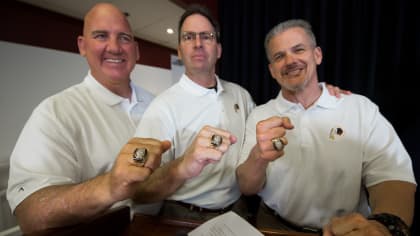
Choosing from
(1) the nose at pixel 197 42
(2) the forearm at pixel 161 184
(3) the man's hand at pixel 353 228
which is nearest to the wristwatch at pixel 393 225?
(3) the man's hand at pixel 353 228

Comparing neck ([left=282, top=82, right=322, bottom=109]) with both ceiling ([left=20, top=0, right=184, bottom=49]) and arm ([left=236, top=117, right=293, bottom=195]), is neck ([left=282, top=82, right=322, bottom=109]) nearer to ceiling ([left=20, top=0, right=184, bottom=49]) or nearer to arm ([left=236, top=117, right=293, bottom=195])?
arm ([left=236, top=117, right=293, bottom=195])

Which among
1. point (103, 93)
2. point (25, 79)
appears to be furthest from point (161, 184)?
point (25, 79)

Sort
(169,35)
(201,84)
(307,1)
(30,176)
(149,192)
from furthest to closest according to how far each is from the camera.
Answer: (169,35) → (307,1) → (201,84) → (149,192) → (30,176)

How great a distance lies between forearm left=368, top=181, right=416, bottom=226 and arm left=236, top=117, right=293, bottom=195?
455 mm

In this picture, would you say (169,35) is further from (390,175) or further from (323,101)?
(390,175)

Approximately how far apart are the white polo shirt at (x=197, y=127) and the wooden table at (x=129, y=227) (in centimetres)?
32

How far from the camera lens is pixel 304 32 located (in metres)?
1.20

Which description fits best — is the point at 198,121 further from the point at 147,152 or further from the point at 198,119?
the point at 147,152

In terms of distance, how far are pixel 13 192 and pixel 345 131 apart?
1.38 m

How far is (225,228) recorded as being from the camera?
78cm

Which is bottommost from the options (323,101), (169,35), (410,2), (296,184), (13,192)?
(296,184)

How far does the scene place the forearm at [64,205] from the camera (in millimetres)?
714

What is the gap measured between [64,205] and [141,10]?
244 centimetres

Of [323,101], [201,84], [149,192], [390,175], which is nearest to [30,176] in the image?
[149,192]
